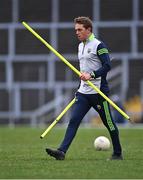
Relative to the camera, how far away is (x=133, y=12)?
105 feet

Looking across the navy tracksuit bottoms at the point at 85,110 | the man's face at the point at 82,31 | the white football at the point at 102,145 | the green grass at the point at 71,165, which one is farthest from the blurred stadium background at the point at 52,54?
the man's face at the point at 82,31

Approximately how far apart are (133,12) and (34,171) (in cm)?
2216

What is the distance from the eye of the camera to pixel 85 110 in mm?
12094

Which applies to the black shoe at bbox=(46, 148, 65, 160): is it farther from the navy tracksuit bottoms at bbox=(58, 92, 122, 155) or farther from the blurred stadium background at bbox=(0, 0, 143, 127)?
the blurred stadium background at bbox=(0, 0, 143, 127)

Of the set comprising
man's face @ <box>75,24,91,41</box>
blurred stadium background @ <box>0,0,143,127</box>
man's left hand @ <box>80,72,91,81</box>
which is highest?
man's face @ <box>75,24,91,41</box>

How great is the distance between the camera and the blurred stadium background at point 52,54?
31672mm

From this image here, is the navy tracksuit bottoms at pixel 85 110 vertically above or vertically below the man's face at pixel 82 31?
below

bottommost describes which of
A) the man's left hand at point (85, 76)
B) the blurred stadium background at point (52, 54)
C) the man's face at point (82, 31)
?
the blurred stadium background at point (52, 54)

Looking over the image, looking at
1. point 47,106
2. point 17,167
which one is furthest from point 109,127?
point 47,106

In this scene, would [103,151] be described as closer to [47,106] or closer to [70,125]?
[70,125]

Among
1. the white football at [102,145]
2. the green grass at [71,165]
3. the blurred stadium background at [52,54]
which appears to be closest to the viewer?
the green grass at [71,165]

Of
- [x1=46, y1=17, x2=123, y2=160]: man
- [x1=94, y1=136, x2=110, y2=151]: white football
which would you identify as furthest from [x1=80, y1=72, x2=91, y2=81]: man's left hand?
[x1=94, y1=136, x2=110, y2=151]: white football

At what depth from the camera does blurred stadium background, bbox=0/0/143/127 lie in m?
31.7

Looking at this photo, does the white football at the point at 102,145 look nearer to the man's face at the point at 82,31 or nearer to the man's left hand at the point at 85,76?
the man's left hand at the point at 85,76
